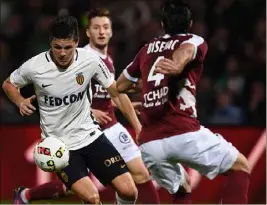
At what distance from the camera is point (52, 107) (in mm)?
7074

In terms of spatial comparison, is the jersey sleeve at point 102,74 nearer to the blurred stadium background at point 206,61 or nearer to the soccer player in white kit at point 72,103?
the soccer player in white kit at point 72,103

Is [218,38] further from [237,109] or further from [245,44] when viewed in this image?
[237,109]

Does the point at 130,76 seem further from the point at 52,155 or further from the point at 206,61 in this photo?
the point at 206,61

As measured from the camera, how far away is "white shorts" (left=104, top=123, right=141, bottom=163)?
826 cm

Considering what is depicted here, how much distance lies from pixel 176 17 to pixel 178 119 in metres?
0.78

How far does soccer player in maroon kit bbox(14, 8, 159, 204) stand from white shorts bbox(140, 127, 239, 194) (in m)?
1.17

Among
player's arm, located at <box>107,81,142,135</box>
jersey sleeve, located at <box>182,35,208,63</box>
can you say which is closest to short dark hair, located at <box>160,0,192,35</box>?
jersey sleeve, located at <box>182,35,208,63</box>

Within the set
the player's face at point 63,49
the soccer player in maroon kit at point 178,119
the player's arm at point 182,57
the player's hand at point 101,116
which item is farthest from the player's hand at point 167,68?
the player's hand at point 101,116

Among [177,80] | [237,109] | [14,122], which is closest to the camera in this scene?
[177,80]

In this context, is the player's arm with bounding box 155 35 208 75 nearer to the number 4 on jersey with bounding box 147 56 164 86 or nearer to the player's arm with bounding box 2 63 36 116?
the number 4 on jersey with bounding box 147 56 164 86

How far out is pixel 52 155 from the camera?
684cm

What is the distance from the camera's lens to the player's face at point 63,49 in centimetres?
692

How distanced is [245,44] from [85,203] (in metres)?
6.49

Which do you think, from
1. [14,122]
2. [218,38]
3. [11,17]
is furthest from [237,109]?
[11,17]
